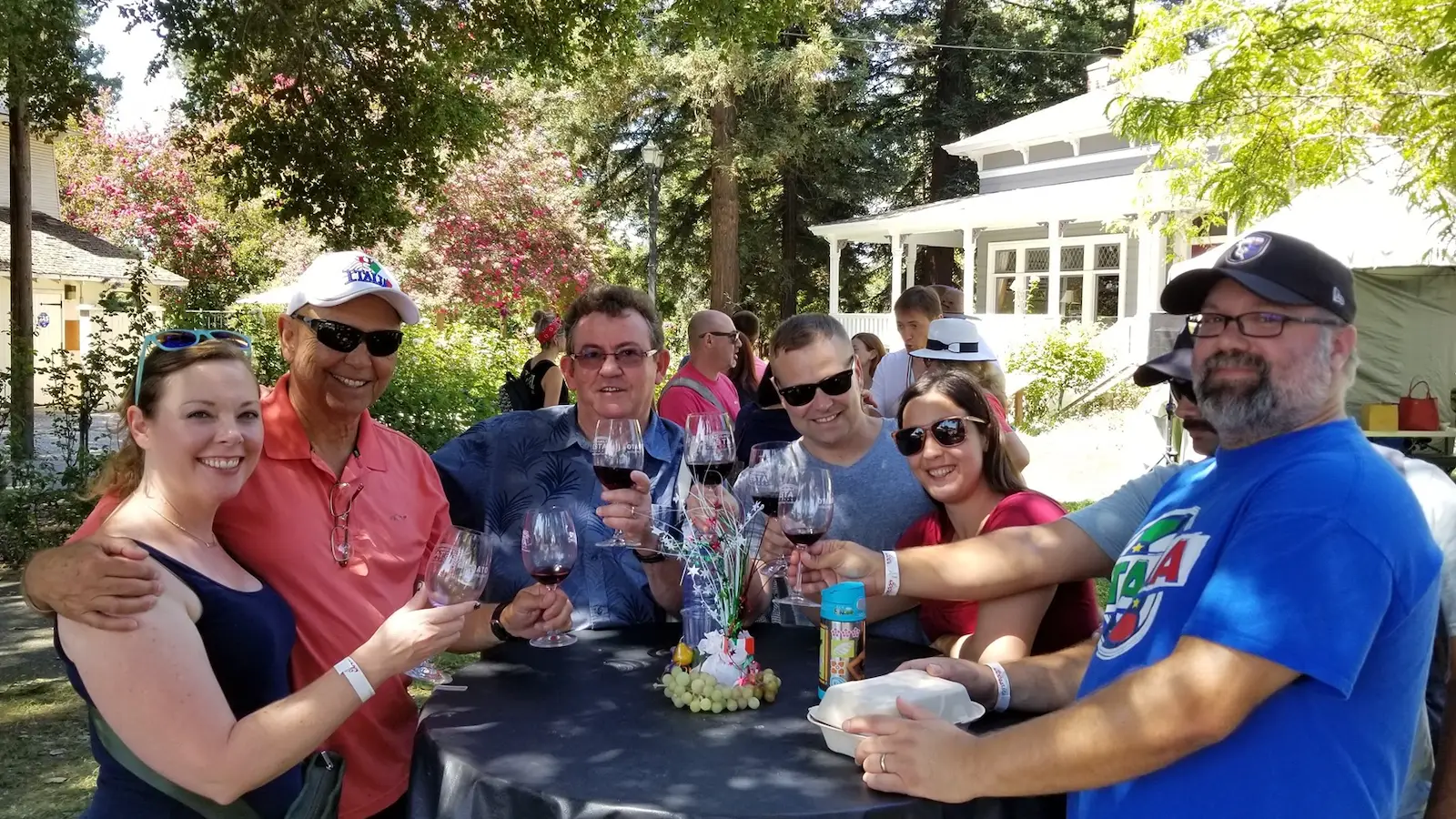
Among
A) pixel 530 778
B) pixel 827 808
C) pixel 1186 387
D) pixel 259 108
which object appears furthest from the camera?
pixel 259 108

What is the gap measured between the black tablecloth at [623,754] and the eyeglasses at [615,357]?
0.95 meters

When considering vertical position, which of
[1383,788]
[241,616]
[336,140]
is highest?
[336,140]

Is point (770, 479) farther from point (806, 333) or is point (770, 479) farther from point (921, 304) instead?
point (921, 304)

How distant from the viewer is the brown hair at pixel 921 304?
7.71 m

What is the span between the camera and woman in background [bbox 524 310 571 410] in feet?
31.1

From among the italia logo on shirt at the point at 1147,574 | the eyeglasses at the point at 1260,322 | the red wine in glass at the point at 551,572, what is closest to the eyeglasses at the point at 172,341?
the red wine in glass at the point at 551,572

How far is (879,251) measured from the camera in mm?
34875

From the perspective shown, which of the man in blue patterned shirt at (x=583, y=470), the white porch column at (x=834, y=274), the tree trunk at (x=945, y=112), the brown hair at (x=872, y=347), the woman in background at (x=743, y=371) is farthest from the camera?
the tree trunk at (x=945, y=112)

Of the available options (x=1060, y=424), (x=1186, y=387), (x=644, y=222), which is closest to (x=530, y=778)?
(x=1186, y=387)

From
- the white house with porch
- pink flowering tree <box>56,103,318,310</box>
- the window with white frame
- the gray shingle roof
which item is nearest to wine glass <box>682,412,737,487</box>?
the white house with porch

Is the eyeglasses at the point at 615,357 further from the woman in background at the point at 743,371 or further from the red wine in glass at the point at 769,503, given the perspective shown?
the woman in background at the point at 743,371

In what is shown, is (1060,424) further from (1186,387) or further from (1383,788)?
(1383,788)

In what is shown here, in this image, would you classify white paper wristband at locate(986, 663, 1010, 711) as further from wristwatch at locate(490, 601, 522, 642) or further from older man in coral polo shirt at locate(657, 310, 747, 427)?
older man in coral polo shirt at locate(657, 310, 747, 427)

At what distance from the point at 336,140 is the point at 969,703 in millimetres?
8103
